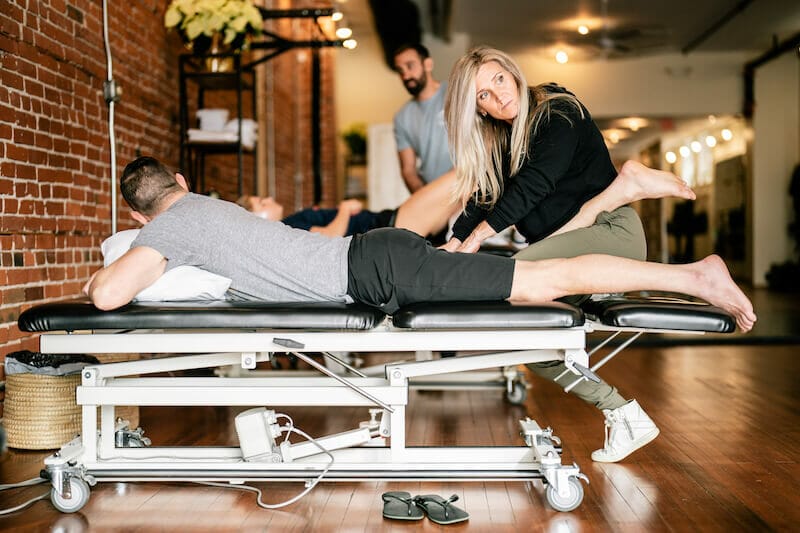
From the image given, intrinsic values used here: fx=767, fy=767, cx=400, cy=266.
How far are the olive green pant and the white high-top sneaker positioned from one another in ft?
0.09

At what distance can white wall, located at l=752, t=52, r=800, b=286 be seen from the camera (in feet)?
34.1

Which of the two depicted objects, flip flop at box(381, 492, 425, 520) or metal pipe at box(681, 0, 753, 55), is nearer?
flip flop at box(381, 492, 425, 520)

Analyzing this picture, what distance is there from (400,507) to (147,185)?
3.81ft

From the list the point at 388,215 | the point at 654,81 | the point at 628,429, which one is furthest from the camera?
the point at 654,81

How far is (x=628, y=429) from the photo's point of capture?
7.71 feet

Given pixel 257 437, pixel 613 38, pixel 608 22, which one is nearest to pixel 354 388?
pixel 257 437

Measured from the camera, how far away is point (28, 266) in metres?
2.96

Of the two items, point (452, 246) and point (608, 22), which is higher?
point (608, 22)

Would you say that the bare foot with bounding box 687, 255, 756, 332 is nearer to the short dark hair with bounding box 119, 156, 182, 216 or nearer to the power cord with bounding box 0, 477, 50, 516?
the short dark hair with bounding box 119, 156, 182, 216

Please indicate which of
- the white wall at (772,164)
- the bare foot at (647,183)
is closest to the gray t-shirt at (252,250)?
the bare foot at (647,183)

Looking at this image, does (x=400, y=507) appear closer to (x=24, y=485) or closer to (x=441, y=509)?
(x=441, y=509)

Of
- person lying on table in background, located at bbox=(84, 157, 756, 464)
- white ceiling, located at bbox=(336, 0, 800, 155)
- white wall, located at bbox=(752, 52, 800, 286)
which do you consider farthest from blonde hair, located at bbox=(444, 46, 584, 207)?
white wall, located at bbox=(752, 52, 800, 286)

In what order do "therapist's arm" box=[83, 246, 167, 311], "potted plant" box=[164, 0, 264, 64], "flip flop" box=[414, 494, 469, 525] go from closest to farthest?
"flip flop" box=[414, 494, 469, 525] < "therapist's arm" box=[83, 246, 167, 311] < "potted plant" box=[164, 0, 264, 64]

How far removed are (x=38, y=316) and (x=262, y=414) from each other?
650 millimetres
